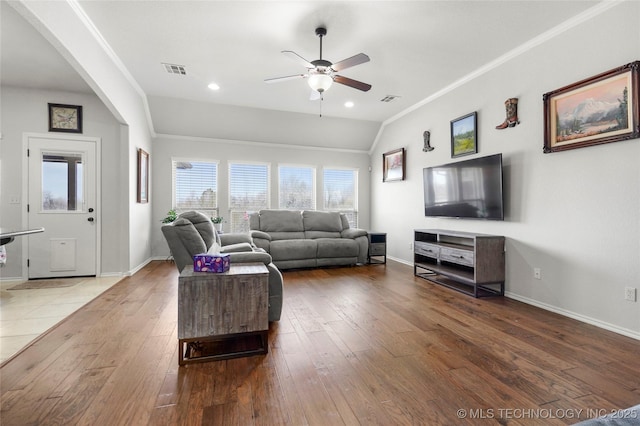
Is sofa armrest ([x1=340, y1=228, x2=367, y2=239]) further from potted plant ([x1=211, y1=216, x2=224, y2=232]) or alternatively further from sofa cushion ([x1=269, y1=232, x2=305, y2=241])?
potted plant ([x1=211, y1=216, x2=224, y2=232])

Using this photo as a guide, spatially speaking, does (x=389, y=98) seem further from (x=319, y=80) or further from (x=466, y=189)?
(x=319, y=80)

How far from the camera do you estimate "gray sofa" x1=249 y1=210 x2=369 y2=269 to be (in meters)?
5.03

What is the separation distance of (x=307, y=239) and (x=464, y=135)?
10.0ft

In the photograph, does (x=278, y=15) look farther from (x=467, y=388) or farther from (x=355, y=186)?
(x=355, y=186)

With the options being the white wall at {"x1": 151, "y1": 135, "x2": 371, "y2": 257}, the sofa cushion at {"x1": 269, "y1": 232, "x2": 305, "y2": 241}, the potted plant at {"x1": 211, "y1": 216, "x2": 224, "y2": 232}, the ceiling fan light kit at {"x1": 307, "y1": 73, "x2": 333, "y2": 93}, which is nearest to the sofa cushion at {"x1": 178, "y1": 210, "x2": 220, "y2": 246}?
the ceiling fan light kit at {"x1": 307, "y1": 73, "x2": 333, "y2": 93}

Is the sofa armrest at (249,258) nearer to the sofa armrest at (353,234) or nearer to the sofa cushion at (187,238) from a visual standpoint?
the sofa cushion at (187,238)

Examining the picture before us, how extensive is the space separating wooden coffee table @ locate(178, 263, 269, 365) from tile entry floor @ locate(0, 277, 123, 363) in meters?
1.29

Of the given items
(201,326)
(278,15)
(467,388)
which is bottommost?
(467,388)

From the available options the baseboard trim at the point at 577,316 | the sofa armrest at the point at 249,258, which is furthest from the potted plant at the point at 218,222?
the baseboard trim at the point at 577,316

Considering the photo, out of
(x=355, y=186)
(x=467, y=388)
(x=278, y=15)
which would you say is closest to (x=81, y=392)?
(x=467, y=388)

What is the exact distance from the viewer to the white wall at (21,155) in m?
4.12

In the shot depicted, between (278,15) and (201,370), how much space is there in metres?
3.14

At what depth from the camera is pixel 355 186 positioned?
7.31 meters

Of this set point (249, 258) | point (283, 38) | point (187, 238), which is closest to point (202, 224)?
point (187, 238)
